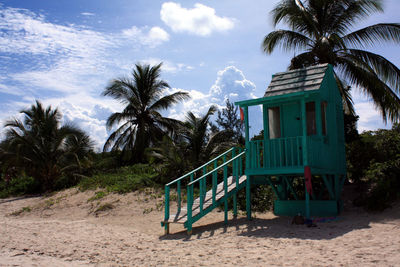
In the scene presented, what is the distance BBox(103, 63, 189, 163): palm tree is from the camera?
24266 mm

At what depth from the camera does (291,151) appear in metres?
10.2

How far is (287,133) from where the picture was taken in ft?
37.8

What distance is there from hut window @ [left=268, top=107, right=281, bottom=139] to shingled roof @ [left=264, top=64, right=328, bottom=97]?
0.69m

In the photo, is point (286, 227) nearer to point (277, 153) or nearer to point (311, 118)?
point (277, 153)

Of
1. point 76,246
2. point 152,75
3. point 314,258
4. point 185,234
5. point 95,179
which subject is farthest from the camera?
point 152,75

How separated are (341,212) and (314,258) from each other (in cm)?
544

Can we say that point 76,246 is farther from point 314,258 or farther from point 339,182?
point 339,182

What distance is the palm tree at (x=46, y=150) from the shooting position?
63.8 feet

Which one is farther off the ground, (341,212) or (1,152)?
(1,152)

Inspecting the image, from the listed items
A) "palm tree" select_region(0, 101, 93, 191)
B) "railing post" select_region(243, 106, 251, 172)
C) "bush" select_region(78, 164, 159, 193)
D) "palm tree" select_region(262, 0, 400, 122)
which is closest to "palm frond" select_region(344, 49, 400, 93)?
"palm tree" select_region(262, 0, 400, 122)

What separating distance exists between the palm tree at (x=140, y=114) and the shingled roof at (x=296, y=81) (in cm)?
1354

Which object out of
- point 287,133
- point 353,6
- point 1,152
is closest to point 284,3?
point 353,6

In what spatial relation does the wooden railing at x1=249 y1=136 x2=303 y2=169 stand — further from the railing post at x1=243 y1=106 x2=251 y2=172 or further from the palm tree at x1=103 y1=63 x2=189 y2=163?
the palm tree at x1=103 y1=63 x2=189 y2=163

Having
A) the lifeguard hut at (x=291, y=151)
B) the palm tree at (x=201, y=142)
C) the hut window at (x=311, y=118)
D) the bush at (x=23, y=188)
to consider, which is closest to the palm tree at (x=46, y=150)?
the bush at (x=23, y=188)
